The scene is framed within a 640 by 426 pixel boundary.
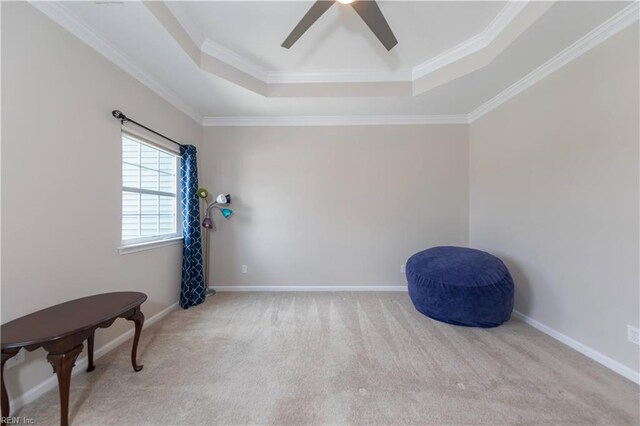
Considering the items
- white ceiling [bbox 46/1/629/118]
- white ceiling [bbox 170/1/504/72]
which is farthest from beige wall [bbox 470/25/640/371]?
white ceiling [bbox 170/1/504/72]

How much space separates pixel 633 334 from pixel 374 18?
296 centimetres

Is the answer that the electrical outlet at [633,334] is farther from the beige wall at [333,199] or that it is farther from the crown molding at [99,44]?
the crown molding at [99,44]

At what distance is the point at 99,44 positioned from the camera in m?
1.95

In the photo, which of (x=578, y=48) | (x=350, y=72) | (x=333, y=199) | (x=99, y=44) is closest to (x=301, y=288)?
(x=333, y=199)

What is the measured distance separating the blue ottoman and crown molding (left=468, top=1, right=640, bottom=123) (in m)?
1.90

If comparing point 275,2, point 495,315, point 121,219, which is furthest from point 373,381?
point 275,2

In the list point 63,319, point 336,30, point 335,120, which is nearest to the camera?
point 63,319

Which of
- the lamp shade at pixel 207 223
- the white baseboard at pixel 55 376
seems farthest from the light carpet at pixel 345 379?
the lamp shade at pixel 207 223

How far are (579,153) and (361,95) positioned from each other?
2.15 meters

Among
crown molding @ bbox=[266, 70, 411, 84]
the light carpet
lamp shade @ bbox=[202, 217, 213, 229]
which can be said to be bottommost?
the light carpet

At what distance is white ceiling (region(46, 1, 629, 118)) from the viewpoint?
5.78ft

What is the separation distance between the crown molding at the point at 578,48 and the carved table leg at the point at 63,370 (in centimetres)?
413

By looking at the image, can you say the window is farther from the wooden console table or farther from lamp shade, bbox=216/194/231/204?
the wooden console table

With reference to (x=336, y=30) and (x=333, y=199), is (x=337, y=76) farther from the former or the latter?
(x=333, y=199)
